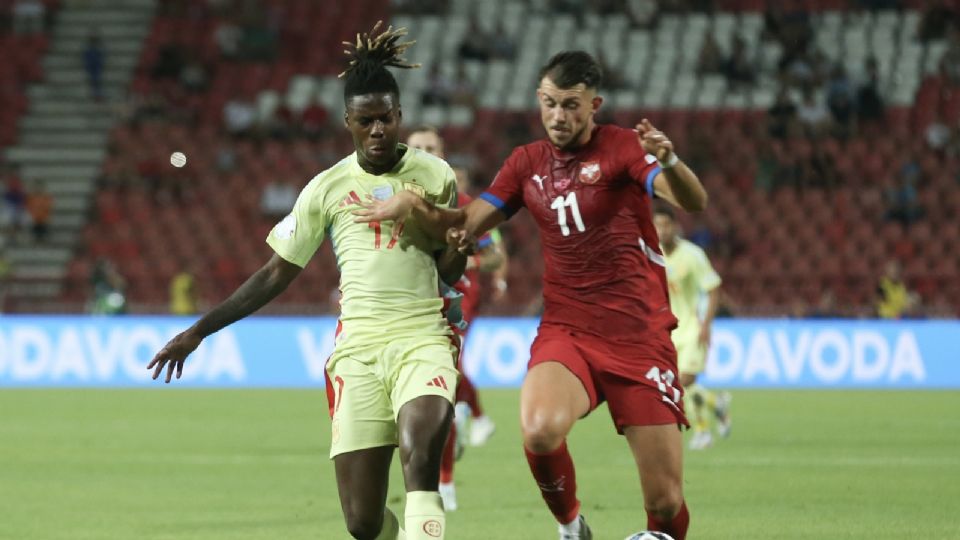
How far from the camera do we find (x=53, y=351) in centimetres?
2198

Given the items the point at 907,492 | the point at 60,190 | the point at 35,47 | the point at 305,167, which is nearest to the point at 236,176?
the point at 305,167

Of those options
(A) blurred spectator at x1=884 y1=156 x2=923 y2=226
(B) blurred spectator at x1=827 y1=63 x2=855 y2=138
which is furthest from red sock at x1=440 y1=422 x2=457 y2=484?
(B) blurred spectator at x1=827 y1=63 x2=855 y2=138

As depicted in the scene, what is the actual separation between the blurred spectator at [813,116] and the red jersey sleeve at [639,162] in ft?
72.2

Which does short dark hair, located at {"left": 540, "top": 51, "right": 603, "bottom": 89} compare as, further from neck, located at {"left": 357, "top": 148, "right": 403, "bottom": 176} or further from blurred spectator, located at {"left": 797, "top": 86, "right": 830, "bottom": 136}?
blurred spectator, located at {"left": 797, "top": 86, "right": 830, "bottom": 136}

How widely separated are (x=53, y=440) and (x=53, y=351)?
291 inches

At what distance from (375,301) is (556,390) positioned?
2.84 feet

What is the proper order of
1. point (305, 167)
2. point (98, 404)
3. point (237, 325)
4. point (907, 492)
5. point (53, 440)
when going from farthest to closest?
point (305, 167) → point (237, 325) → point (98, 404) → point (53, 440) → point (907, 492)

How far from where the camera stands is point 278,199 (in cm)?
2828

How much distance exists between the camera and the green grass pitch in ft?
30.5

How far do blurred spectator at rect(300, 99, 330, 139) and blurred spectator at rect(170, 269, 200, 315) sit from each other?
4.79m

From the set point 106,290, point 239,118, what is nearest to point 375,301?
point 106,290

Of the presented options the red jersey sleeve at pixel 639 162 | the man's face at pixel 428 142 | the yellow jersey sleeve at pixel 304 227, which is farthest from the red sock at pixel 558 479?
the man's face at pixel 428 142

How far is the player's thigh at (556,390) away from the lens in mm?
6680

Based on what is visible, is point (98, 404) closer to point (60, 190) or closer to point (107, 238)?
point (107, 238)
